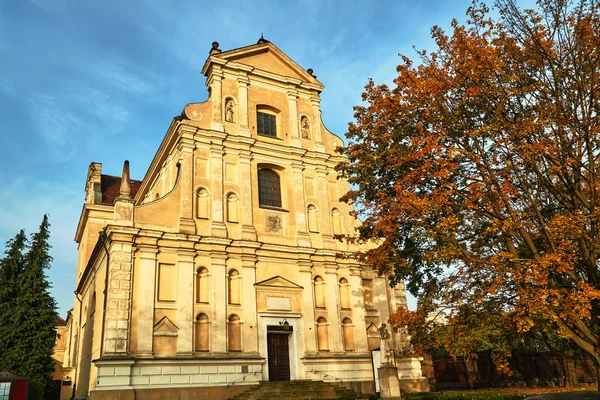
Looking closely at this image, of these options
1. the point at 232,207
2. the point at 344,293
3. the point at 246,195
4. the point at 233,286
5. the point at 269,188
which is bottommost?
the point at 344,293

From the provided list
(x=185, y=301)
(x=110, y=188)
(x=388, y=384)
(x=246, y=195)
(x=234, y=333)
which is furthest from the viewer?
(x=110, y=188)

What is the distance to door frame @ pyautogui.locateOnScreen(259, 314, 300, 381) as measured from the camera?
69.5 ft

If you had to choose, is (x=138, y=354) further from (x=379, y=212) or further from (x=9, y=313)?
(x=9, y=313)

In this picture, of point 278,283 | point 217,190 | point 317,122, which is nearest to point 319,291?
point 278,283

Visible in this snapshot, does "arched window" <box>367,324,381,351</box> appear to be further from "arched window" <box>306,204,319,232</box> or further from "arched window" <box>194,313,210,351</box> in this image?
"arched window" <box>194,313,210,351</box>

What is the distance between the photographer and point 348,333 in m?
23.5

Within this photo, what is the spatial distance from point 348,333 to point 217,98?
1307 centimetres

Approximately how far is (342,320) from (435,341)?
9.75 meters

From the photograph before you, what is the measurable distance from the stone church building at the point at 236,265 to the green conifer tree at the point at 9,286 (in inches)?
158

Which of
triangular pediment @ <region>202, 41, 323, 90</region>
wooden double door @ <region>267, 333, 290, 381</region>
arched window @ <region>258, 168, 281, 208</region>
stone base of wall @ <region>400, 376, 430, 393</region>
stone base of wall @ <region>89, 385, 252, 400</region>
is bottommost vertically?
stone base of wall @ <region>400, 376, 430, 393</region>

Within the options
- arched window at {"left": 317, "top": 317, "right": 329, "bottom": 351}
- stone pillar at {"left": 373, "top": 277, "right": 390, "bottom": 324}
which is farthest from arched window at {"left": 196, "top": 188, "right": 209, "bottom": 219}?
stone pillar at {"left": 373, "top": 277, "right": 390, "bottom": 324}

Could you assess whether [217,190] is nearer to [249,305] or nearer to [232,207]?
[232,207]

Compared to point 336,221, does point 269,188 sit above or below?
above

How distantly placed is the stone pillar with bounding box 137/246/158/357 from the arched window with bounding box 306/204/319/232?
313 inches
